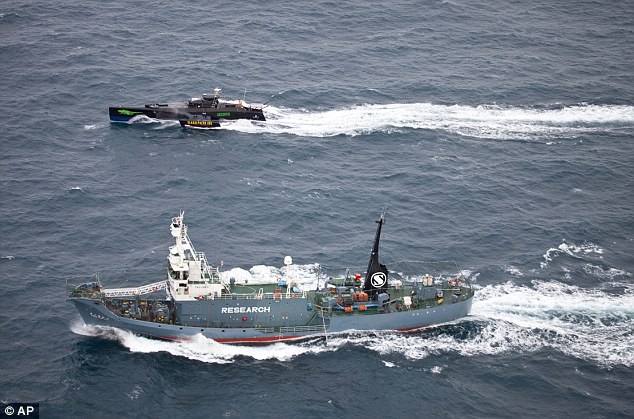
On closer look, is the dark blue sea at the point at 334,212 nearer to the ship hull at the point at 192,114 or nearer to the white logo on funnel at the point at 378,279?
the ship hull at the point at 192,114

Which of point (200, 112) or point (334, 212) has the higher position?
point (200, 112)

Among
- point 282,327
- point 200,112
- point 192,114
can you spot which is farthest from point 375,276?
point 192,114

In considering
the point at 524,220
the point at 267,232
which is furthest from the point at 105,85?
the point at 524,220

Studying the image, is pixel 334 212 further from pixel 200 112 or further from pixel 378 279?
pixel 200 112

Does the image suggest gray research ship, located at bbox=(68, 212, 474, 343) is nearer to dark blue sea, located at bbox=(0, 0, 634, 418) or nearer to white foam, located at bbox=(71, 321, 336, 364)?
white foam, located at bbox=(71, 321, 336, 364)

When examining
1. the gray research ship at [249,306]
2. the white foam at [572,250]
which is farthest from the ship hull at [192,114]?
the white foam at [572,250]

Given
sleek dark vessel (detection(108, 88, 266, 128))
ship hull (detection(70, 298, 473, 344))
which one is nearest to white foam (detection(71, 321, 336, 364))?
ship hull (detection(70, 298, 473, 344))
